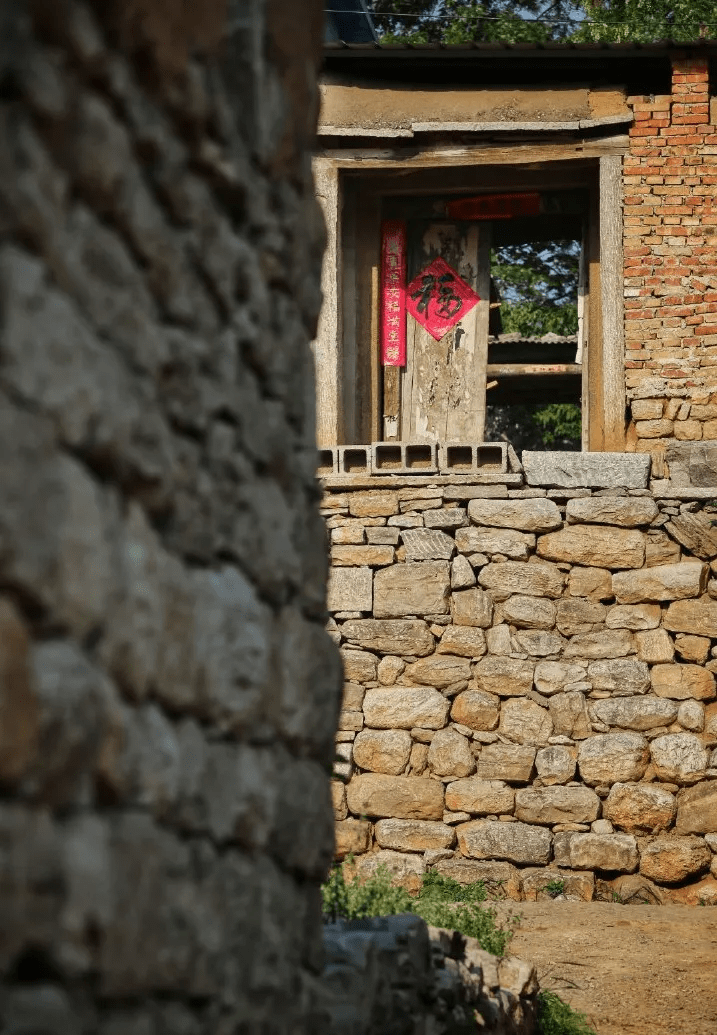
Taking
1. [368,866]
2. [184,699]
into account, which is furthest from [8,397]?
[368,866]

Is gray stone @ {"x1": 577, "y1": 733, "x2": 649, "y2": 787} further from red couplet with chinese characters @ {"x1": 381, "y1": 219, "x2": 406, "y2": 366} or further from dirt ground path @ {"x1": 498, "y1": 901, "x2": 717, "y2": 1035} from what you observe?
red couplet with chinese characters @ {"x1": 381, "y1": 219, "x2": 406, "y2": 366}

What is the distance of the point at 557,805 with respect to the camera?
25.2 feet

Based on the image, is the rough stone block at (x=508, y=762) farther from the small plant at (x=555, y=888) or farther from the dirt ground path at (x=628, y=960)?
the dirt ground path at (x=628, y=960)

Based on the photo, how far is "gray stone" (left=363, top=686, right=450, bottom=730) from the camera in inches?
311

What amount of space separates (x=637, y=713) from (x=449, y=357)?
2794mm

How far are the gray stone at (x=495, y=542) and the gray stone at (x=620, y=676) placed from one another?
2.54ft

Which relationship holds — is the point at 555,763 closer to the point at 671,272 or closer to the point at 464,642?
the point at 464,642

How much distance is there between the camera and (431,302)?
9.15m

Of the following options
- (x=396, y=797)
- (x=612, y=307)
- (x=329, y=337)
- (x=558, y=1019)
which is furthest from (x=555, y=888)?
(x=329, y=337)

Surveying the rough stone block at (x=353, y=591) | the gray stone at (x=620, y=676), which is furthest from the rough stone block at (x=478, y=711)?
the rough stone block at (x=353, y=591)

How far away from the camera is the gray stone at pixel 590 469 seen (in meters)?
8.02

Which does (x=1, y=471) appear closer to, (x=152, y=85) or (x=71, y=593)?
(x=71, y=593)

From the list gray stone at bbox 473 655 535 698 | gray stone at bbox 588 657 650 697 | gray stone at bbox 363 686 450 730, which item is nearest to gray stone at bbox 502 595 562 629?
gray stone at bbox 473 655 535 698

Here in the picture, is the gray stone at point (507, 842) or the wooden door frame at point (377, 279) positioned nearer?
the gray stone at point (507, 842)
